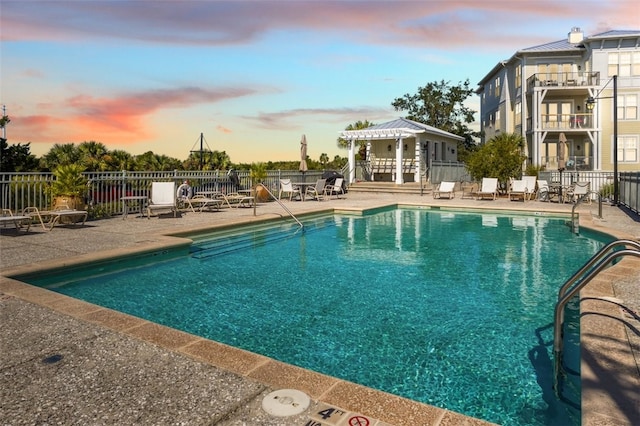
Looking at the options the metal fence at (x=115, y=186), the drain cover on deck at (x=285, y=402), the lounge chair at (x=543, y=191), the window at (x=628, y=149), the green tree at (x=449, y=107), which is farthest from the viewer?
the green tree at (x=449, y=107)

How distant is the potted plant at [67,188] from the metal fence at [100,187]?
17.3 inches

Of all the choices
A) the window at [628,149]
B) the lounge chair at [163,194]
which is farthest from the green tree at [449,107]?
the lounge chair at [163,194]

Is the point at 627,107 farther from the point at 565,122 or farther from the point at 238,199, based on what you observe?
the point at 238,199

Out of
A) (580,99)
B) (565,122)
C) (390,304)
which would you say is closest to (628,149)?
(565,122)

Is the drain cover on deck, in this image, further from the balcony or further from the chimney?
the chimney

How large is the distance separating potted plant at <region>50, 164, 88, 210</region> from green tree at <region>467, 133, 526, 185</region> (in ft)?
52.9

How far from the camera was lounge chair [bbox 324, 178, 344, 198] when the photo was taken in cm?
2042

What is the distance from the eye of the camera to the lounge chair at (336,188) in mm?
20422

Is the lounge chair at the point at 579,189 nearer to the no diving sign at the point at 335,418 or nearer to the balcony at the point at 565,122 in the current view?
the balcony at the point at 565,122

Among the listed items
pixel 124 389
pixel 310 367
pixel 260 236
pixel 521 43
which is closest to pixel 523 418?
pixel 310 367

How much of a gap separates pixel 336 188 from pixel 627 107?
19500 mm

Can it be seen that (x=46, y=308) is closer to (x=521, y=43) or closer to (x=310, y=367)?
(x=310, y=367)

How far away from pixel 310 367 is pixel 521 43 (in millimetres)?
30042

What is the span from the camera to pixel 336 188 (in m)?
20.3
